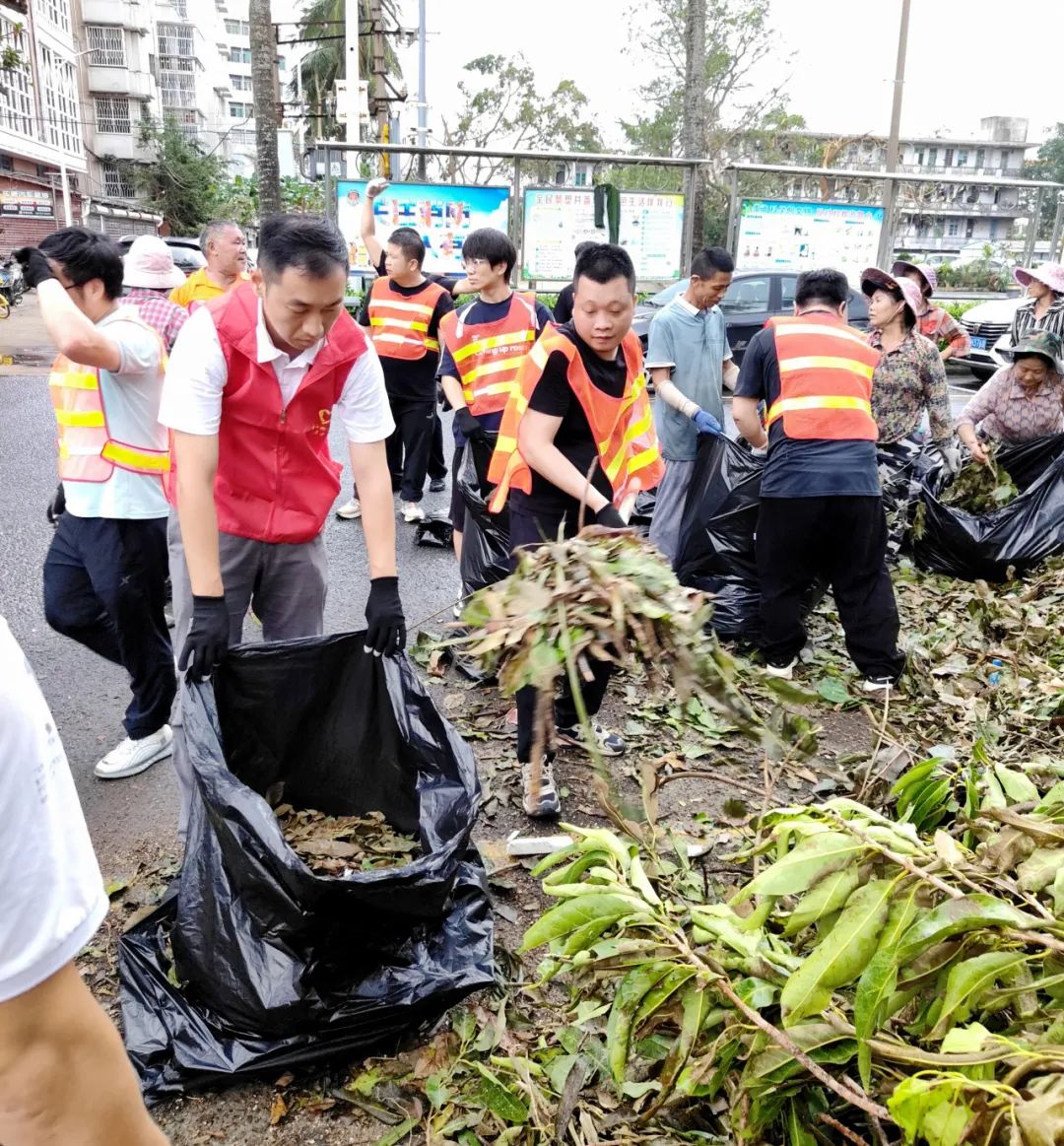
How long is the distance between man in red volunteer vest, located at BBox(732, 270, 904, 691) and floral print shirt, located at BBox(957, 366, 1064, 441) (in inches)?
68.8

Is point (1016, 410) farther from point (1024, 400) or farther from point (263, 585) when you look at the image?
point (263, 585)

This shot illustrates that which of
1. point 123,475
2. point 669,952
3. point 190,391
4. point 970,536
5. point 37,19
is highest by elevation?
point 37,19

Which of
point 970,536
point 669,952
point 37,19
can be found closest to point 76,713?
point 669,952

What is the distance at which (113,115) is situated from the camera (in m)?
53.0

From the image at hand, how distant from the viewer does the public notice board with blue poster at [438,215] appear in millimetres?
10273

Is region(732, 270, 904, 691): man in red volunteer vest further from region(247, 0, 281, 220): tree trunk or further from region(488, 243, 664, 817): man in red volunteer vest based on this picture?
region(247, 0, 281, 220): tree trunk

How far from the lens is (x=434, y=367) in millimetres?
6414

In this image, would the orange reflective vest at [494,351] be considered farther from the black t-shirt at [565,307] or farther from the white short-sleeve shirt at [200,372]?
the white short-sleeve shirt at [200,372]

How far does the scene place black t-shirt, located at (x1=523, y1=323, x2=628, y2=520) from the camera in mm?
3051

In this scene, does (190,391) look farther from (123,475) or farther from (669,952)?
(669,952)

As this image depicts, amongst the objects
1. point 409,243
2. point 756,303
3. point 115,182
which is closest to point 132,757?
point 409,243

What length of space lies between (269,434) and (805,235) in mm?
10843

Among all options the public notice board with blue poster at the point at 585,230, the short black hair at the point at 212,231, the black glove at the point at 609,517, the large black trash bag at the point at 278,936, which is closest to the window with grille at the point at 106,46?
the public notice board with blue poster at the point at 585,230

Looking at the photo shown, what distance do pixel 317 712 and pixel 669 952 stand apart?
1.43m
